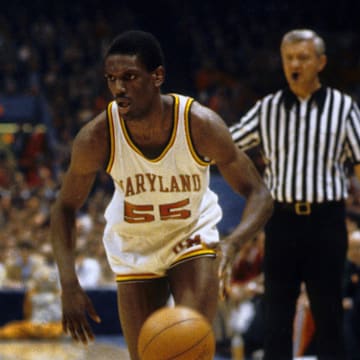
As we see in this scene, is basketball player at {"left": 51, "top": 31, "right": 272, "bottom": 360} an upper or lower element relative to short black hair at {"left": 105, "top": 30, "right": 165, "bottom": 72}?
lower

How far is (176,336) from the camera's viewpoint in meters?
3.21

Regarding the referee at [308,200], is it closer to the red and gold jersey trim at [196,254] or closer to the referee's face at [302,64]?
the referee's face at [302,64]

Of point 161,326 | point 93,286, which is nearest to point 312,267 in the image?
point 161,326

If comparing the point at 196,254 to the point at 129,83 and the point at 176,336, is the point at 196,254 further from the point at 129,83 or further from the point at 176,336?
the point at 129,83

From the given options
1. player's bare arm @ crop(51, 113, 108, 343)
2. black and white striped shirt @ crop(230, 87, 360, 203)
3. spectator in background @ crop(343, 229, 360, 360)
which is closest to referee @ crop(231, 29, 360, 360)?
black and white striped shirt @ crop(230, 87, 360, 203)

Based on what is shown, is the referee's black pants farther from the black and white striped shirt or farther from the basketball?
the basketball

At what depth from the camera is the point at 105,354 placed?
29.3 ft

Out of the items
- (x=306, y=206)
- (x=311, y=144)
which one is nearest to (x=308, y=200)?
(x=306, y=206)

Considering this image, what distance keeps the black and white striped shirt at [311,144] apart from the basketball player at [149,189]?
32.6 inches

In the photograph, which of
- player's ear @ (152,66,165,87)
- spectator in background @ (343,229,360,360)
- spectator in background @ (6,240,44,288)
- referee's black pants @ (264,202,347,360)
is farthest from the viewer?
spectator in background @ (6,240,44,288)

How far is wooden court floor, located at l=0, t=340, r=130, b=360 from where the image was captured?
29.3 ft

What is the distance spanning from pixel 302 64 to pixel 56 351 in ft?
19.9

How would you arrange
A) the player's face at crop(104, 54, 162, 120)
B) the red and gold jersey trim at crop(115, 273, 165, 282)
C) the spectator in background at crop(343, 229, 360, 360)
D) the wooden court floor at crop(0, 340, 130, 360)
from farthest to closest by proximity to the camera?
the wooden court floor at crop(0, 340, 130, 360), the spectator in background at crop(343, 229, 360, 360), the red and gold jersey trim at crop(115, 273, 165, 282), the player's face at crop(104, 54, 162, 120)

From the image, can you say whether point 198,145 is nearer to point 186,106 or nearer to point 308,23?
point 186,106
